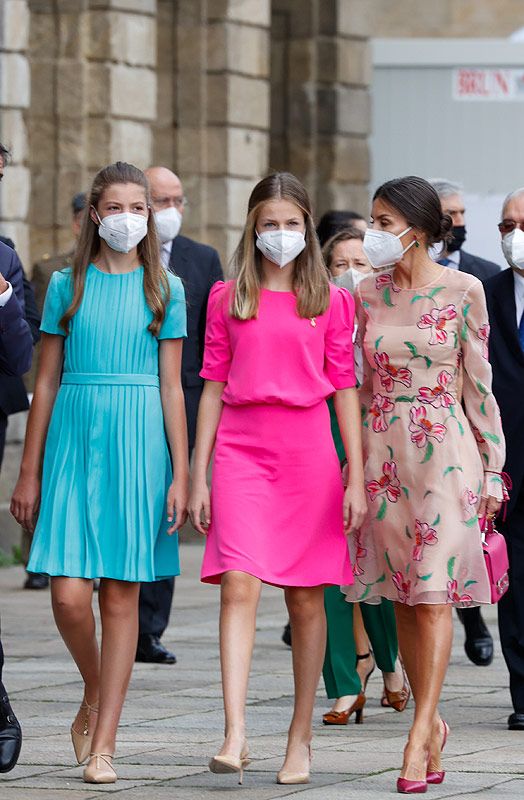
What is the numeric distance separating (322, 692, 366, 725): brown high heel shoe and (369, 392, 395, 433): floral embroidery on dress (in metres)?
1.45

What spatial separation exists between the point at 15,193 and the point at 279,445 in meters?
7.62

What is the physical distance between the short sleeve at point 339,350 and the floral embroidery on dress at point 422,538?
0.47 m

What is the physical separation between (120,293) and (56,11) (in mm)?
9358

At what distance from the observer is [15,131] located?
13.9 m

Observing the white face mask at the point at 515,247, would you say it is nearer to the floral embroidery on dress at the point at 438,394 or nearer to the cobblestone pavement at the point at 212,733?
the floral embroidery on dress at the point at 438,394

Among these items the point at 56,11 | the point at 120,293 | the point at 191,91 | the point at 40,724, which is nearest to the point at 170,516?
the point at 120,293

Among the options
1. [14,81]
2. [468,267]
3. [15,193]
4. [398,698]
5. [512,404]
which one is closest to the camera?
[512,404]

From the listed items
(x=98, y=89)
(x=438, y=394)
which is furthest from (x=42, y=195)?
(x=438, y=394)

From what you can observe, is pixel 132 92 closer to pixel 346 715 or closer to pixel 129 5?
pixel 129 5

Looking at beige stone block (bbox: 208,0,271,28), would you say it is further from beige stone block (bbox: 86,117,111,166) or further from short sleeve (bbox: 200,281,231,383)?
short sleeve (bbox: 200,281,231,383)

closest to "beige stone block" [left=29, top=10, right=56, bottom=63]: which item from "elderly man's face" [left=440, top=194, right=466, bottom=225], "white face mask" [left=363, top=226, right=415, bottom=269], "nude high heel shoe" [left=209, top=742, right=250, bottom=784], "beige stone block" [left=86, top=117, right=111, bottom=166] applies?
"beige stone block" [left=86, top=117, right=111, bottom=166]

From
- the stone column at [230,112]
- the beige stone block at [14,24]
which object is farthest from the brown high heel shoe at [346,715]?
the stone column at [230,112]

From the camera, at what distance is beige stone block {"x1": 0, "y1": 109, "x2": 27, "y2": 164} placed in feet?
45.3

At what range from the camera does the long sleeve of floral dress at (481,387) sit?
6.80 m
